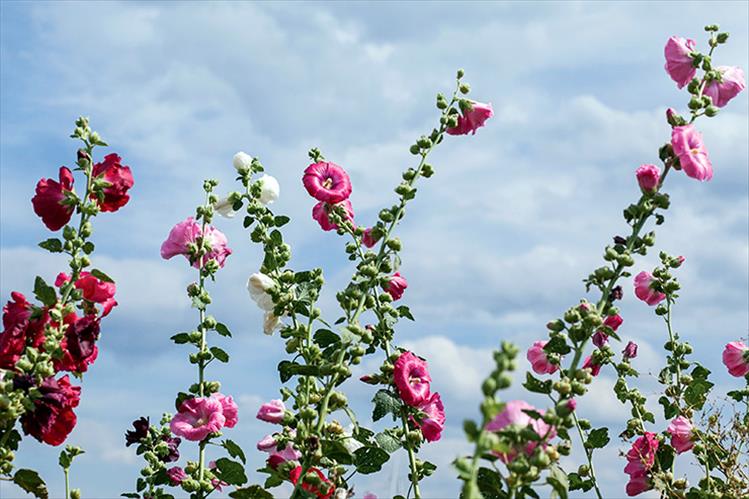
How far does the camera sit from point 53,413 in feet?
7.97

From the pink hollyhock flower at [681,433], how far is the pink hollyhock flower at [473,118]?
1.34 metres

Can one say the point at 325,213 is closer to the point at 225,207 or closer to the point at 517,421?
the point at 225,207

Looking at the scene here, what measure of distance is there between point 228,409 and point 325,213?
718 mm

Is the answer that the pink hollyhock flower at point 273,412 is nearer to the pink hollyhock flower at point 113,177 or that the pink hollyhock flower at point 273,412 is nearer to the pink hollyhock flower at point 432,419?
the pink hollyhock flower at point 432,419

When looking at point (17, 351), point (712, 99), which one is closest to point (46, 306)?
point (17, 351)

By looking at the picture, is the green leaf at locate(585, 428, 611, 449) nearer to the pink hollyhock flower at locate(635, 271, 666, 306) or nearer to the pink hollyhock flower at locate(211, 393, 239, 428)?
the pink hollyhock flower at locate(635, 271, 666, 306)

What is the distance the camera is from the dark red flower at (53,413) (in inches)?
95.1

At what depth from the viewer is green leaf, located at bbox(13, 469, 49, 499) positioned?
2.52 m

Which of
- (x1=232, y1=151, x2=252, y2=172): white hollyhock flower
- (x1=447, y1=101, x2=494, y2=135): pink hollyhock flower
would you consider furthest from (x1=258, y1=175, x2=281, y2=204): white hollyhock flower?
(x1=447, y1=101, x2=494, y2=135): pink hollyhock flower

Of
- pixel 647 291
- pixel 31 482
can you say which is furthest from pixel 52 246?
pixel 647 291

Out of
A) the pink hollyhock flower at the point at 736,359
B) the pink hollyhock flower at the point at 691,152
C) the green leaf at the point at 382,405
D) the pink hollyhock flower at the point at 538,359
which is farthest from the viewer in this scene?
the pink hollyhock flower at the point at 736,359

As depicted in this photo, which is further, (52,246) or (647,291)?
(647,291)

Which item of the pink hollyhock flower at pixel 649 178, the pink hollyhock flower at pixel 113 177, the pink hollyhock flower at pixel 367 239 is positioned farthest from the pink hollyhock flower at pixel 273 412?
the pink hollyhock flower at pixel 649 178

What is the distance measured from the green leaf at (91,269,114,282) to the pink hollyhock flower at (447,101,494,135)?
3.82 feet
